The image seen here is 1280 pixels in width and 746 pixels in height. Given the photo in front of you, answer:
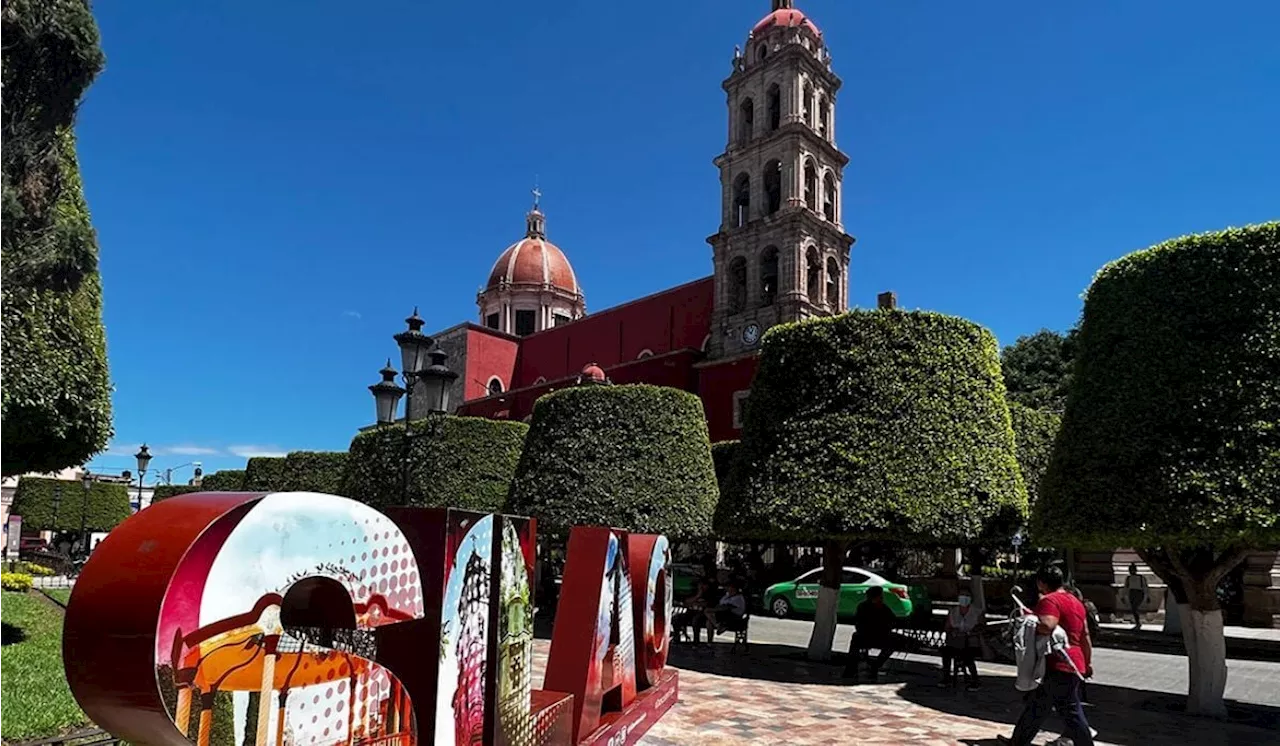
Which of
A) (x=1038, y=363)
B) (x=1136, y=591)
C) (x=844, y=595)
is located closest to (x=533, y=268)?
(x=1038, y=363)

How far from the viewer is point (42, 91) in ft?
33.4

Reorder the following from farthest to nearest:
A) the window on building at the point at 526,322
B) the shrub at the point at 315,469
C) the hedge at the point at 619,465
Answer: the window on building at the point at 526,322
the shrub at the point at 315,469
the hedge at the point at 619,465

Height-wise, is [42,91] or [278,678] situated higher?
[42,91]

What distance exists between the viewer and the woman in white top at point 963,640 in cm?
1108

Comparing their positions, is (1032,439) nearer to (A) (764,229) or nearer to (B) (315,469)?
(A) (764,229)

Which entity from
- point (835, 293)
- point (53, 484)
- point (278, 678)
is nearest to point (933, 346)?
point (278, 678)

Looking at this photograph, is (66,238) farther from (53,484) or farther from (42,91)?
(53,484)

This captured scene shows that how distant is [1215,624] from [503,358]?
44.1 metres

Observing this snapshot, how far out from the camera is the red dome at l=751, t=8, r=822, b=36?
35656 mm

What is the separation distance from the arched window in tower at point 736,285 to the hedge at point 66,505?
31.2m

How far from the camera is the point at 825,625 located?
43.7 ft

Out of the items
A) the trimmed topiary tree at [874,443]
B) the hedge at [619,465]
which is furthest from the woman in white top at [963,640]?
the hedge at [619,465]

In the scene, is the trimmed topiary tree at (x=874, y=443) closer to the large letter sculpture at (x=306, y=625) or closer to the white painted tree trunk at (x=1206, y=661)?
the white painted tree trunk at (x=1206, y=661)

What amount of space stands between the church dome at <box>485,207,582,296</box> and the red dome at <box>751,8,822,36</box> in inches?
1065
